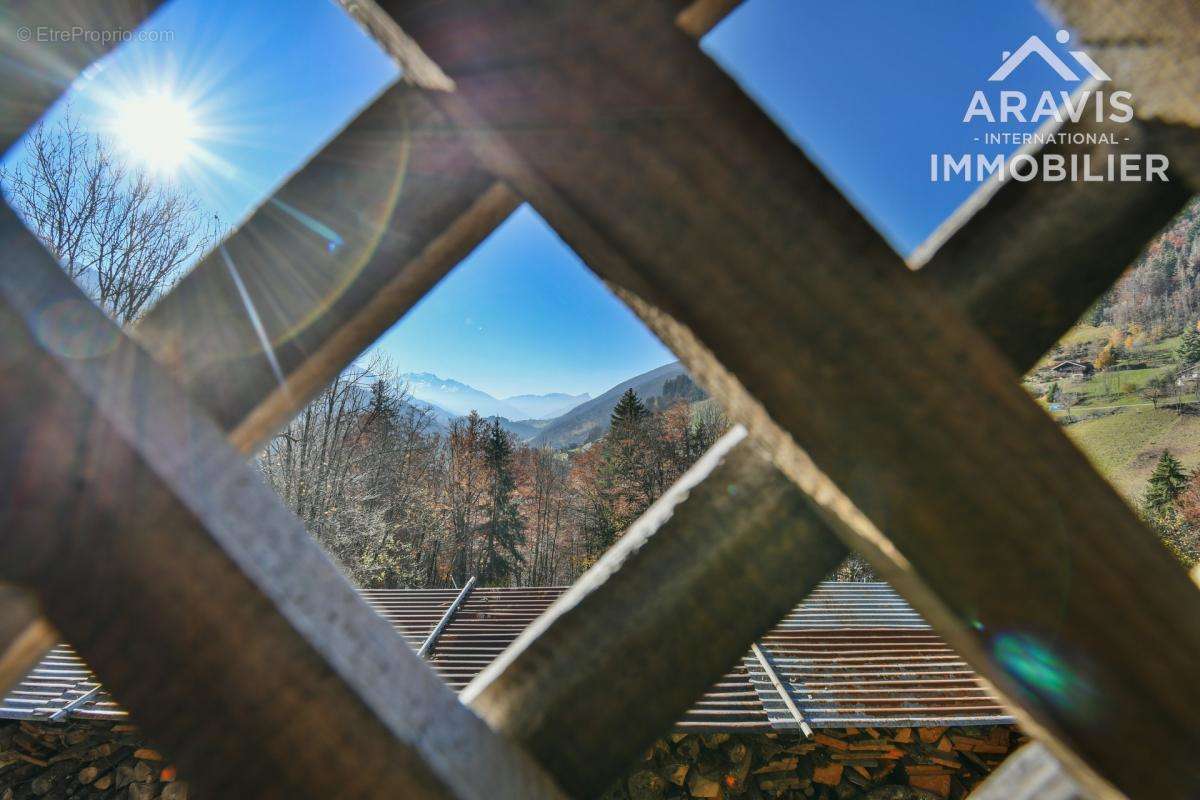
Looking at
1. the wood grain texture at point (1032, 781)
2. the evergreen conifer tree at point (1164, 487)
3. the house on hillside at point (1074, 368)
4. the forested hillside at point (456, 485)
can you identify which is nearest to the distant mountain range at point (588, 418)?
the house on hillside at point (1074, 368)

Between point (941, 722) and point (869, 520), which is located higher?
point (869, 520)

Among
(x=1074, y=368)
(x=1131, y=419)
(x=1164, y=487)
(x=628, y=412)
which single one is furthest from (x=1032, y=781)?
(x=1074, y=368)

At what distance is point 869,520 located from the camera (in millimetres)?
324

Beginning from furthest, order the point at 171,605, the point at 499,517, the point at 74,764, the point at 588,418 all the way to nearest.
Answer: the point at 588,418
the point at 499,517
the point at 74,764
the point at 171,605

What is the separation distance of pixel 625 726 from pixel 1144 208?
19.9 inches

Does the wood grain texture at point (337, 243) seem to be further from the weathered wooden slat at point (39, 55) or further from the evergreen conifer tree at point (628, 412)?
the evergreen conifer tree at point (628, 412)

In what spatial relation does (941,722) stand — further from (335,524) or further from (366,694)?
(335,524)

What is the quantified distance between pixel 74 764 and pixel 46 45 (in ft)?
22.6

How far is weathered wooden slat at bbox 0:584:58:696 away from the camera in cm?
30

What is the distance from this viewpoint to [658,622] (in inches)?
15.6

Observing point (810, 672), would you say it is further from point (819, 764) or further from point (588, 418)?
point (588, 418)

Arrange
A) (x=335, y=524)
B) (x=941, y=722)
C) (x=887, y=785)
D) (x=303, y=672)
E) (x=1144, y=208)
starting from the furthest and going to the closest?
1. (x=335, y=524)
2. (x=887, y=785)
3. (x=941, y=722)
4. (x=1144, y=208)
5. (x=303, y=672)

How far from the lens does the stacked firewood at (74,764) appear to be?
15.6ft

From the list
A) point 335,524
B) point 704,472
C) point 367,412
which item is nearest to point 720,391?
point 704,472
